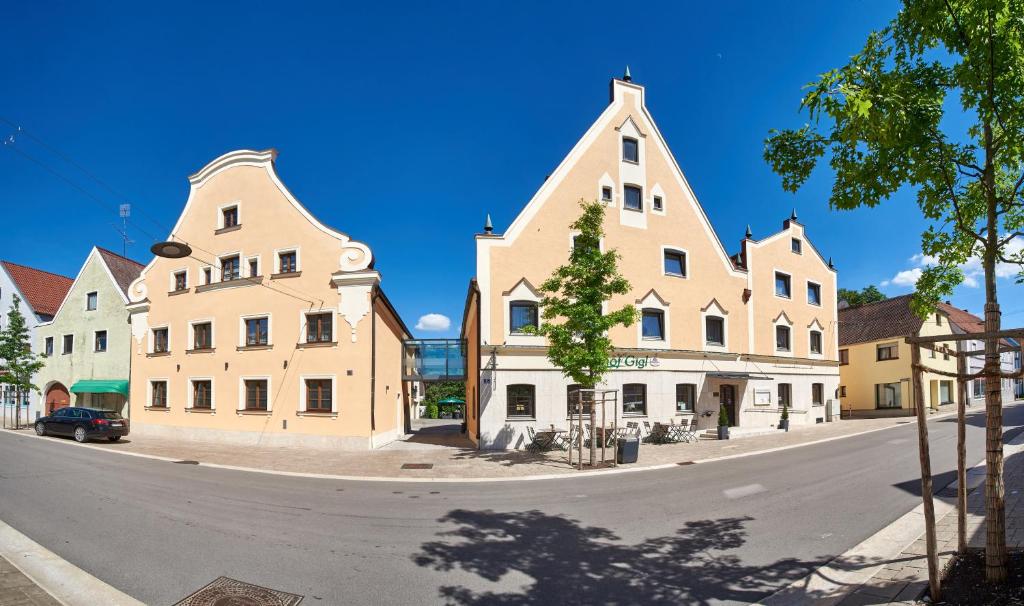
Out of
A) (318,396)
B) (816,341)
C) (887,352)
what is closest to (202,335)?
(318,396)

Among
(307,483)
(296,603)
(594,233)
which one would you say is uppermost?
(594,233)

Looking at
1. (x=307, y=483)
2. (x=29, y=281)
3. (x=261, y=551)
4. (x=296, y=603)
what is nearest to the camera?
(x=296, y=603)

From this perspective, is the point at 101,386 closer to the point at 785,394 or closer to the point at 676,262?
the point at 676,262

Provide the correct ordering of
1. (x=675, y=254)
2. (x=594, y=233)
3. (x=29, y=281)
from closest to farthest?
(x=594, y=233)
(x=675, y=254)
(x=29, y=281)

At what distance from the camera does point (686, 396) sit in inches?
918

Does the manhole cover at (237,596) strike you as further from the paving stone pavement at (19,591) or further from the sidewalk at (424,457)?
the sidewalk at (424,457)

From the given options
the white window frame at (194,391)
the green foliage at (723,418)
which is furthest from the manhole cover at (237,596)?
the green foliage at (723,418)

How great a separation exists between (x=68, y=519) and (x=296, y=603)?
6755mm

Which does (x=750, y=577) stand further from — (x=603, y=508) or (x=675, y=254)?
(x=675, y=254)

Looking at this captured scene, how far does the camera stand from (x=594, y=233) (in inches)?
639

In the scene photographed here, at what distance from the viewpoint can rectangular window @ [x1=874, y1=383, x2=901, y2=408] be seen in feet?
118

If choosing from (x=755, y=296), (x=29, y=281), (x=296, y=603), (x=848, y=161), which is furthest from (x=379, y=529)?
(x=29, y=281)

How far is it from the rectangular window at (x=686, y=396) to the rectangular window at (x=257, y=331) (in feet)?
63.7

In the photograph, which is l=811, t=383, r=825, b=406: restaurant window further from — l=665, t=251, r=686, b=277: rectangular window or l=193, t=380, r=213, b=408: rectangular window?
l=193, t=380, r=213, b=408: rectangular window
